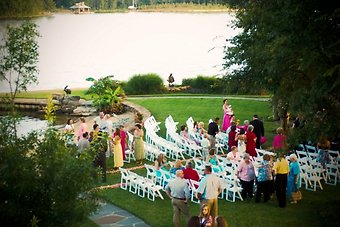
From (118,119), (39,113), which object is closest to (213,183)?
(118,119)

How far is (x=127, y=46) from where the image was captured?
80.5m

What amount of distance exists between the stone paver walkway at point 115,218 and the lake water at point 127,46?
23431 millimetres

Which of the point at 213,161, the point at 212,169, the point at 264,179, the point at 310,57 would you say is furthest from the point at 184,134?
the point at 310,57

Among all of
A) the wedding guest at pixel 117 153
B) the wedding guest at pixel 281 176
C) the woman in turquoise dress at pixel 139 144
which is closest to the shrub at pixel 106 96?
the woman in turquoise dress at pixel 139 144

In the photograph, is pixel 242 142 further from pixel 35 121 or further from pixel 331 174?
pixel 35 121

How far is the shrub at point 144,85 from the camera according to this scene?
124 ft

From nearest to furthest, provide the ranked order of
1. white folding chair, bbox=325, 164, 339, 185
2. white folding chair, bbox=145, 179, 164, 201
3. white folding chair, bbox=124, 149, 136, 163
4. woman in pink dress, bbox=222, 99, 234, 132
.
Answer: white folding chair, bbox=145, 179, 164, 201 < white folding chair, bbox=325, 164, 339, 185 < white folding chair, bbox=124, 149, 136, 163 < woman in pink dress, bbox=222, 99, 234, 132

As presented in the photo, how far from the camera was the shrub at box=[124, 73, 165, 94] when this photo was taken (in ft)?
124

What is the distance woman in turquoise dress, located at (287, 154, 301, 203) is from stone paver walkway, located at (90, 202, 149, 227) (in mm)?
3952

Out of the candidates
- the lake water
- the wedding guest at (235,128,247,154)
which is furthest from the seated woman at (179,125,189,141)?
the lake water

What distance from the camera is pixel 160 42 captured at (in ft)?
273

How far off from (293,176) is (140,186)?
3.91 meters

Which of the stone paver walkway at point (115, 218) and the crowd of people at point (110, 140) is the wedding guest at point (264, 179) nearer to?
the stone paver walkway at point (115, 218)

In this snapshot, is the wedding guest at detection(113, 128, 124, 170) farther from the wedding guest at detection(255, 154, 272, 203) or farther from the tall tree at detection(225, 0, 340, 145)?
the tall tree at detection(225, 0, 340, 145)
